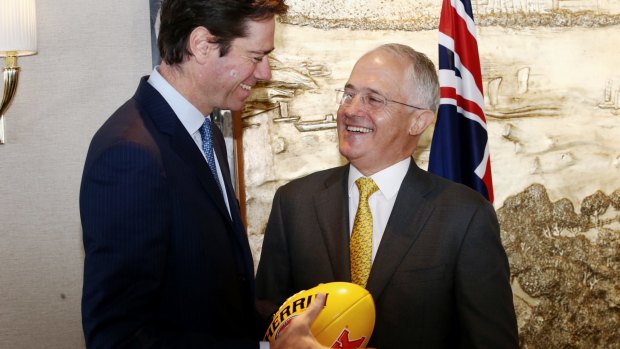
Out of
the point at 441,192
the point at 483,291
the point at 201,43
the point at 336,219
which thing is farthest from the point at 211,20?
the point at 483,291

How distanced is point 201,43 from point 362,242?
0.83 metres

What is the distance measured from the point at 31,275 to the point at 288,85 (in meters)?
1.35

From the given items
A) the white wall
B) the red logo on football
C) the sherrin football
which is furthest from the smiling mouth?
the white wall

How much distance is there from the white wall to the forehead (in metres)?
1.07

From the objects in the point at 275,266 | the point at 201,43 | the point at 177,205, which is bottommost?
the point at 275,266

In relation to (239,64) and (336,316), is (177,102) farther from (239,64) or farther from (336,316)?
(336,316)

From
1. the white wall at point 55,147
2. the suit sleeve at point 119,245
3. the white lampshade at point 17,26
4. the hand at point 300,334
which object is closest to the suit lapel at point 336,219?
the hand at point 300,334

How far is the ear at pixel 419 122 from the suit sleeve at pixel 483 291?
35 centimetres

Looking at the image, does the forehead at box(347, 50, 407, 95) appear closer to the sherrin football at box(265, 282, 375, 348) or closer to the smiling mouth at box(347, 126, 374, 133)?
the smiling mouth at box(347, 126, 374, 133)

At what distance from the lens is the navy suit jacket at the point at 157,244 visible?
4.62 feet

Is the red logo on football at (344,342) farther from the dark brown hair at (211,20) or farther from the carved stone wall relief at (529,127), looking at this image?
the carved stone wall relief at (529,127)

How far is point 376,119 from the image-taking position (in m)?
2.25

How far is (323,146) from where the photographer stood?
10.5ft

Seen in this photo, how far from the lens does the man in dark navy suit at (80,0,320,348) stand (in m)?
1.41
